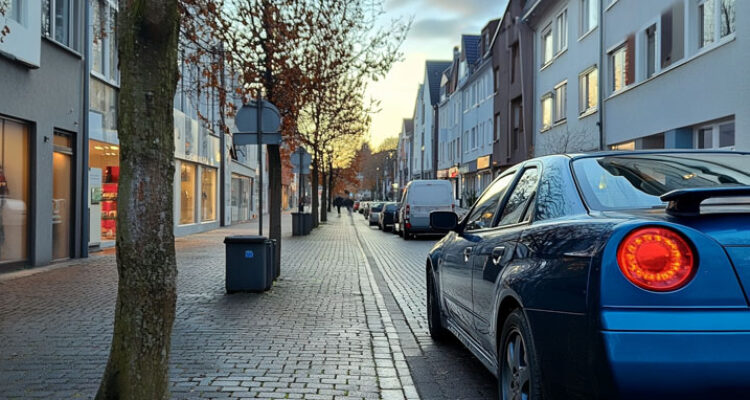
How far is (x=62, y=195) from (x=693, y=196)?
1399 cm

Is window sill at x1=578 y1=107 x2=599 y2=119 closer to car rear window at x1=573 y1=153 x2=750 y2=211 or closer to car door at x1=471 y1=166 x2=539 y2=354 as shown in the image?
car door at x1=471 y1=166 x2=539 y2=354

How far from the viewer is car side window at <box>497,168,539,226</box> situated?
413 cm

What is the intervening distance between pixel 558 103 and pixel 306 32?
56.2 feet

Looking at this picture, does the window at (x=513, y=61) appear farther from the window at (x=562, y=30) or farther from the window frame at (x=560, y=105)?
the window frame at (x=560, y=105)

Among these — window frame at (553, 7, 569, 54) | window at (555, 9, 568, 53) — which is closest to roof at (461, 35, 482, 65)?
window frame at (553, 7, 569, 54)

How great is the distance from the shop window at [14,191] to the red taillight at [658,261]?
11766 millimetres

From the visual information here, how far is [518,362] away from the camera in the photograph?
3.59m

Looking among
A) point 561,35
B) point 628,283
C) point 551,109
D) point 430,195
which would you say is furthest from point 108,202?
point 628,283

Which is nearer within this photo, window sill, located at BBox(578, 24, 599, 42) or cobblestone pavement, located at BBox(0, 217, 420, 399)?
cobblestone pavement, located at BBox(0, 217, 420, 399)

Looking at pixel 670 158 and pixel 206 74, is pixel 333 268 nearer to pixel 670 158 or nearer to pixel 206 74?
pixel 206 74

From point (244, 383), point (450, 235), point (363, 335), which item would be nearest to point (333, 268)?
point (363, 335)

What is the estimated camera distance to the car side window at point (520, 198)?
413cm

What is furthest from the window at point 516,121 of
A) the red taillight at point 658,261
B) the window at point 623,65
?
the red taillight at point 658,261

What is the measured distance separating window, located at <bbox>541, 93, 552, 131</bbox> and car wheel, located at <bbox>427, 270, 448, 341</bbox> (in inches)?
867
